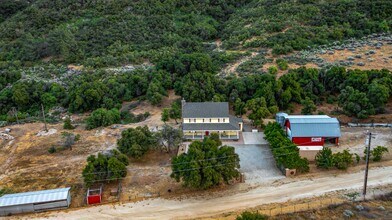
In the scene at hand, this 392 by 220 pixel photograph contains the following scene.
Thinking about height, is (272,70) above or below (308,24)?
below

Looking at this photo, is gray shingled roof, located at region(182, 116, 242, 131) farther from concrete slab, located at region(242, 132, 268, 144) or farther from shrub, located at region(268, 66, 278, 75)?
shrub, located at region(268, 66, 278, 75)

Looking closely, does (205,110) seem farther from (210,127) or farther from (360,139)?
(360,139)

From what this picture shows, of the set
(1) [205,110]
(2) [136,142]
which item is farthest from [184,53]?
(2) [136,142]

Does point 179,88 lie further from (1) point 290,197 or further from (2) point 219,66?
(1) point 290,197

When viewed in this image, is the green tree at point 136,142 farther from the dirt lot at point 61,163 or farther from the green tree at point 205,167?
the green tree at point 205,167

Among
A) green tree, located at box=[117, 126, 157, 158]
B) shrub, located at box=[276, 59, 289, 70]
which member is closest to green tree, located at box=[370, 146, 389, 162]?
green tree, located at box=[117, 126, 157, 158]

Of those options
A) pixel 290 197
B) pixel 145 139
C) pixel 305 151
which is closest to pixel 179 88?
pixel 145 139
